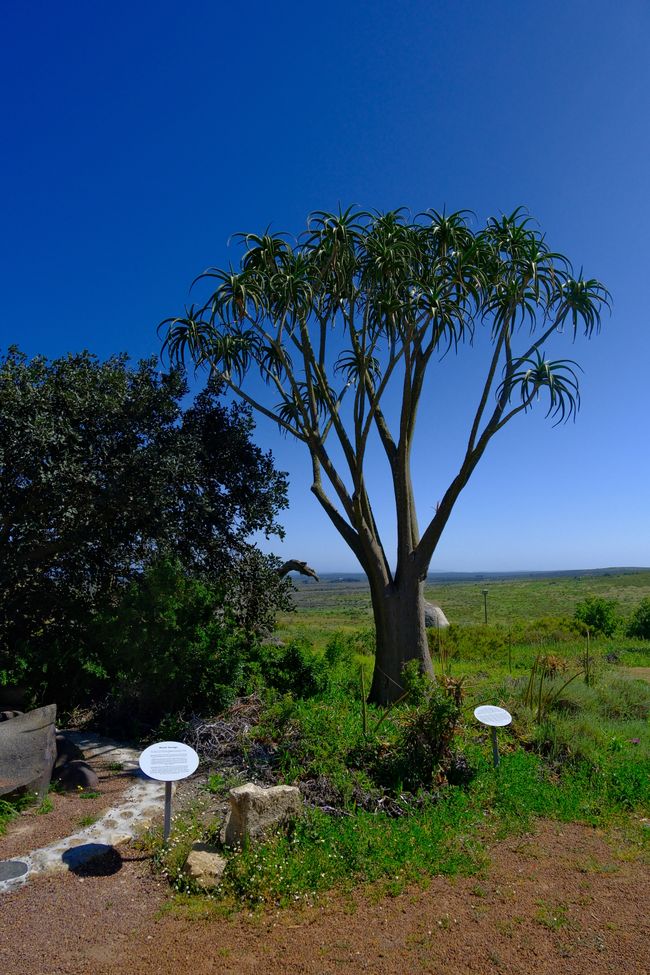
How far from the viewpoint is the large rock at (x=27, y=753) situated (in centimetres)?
580

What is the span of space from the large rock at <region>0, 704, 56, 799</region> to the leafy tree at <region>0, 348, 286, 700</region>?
2589 mm

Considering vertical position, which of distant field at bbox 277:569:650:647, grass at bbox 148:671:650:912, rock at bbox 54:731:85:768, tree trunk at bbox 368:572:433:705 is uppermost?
tree trunk at bbox 368:572:433:705

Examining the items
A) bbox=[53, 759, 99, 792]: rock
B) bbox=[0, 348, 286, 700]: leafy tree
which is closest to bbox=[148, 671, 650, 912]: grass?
bbox=[53, 759, 99, 792]: rock

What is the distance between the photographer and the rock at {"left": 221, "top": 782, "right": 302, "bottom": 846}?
4.78 metres

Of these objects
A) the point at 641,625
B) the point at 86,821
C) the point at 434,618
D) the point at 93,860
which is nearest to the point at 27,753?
the point at 86,821

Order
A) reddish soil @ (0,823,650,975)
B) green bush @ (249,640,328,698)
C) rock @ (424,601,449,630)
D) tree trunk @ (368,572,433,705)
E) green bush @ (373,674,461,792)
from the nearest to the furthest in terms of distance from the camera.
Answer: reddish soil @ (0,823,650,975) < green bush @ (373,674,461,792) < green bush @ (249,640,328,698) < tree trunk @ (368,572,433,705) < rock @ (424,601,449,630)

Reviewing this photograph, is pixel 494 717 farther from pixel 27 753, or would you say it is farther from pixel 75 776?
pixel 27 753

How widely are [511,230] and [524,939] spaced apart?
30.7 ft

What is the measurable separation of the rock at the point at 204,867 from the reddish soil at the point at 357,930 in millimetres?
218

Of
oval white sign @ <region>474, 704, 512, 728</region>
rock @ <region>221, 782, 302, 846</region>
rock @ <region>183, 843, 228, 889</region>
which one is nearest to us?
rock @ <region>183, 843, 228, 889</region>

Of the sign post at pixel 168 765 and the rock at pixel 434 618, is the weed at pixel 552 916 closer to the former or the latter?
the sign post at pixel 168 765

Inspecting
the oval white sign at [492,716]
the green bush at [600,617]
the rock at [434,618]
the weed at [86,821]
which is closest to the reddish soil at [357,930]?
the weed at [86,821]

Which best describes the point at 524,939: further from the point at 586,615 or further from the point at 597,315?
the point at 586,615

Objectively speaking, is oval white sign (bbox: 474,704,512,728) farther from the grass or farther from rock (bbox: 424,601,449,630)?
rock (bbox: 424,601,449,630)
